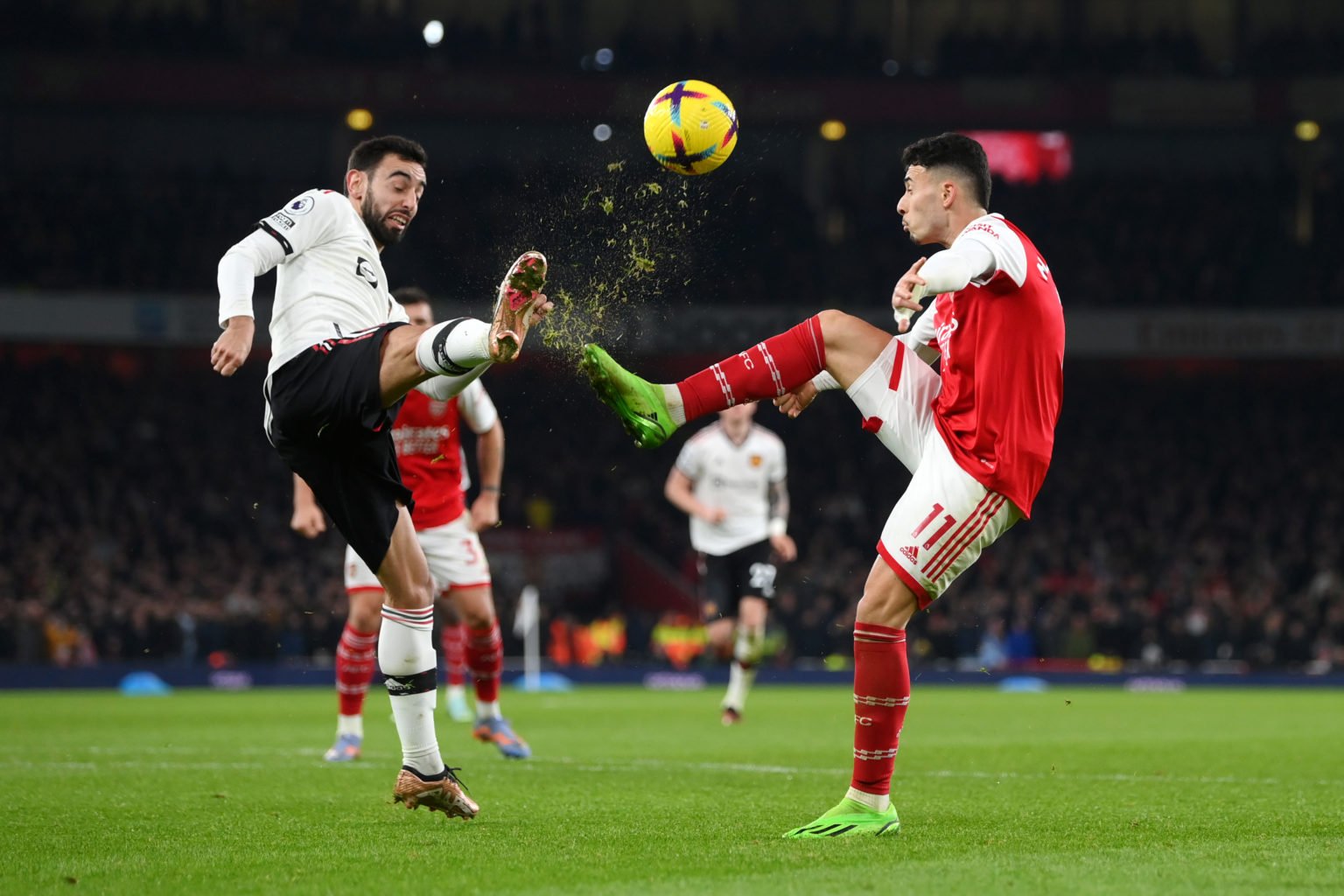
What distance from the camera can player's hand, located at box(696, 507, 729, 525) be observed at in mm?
13156

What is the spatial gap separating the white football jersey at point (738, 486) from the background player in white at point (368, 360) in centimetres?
684

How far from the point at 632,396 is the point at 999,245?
4.39ft

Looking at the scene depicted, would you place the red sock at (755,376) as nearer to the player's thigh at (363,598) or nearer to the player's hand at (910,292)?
the player's hand at (910,292)

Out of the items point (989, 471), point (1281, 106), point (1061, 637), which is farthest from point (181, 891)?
point (1281, 106)

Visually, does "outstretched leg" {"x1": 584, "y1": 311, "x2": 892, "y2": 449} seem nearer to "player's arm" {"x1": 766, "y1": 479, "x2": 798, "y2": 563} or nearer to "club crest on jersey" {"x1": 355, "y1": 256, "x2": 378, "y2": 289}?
"club crest on jersey" {"x1": 355, "y1": 256, "x2": 378, "y2": 289}

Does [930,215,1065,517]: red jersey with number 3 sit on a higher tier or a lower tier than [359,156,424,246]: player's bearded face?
lower

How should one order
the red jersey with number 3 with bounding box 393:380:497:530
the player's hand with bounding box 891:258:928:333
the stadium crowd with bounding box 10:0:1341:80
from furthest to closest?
the stadium crowd with bounding box 10:0:1341:80, the red jersey with number 3 with bounding box 393:380:497:530, the player's hand with bounding box 891:258:928:333

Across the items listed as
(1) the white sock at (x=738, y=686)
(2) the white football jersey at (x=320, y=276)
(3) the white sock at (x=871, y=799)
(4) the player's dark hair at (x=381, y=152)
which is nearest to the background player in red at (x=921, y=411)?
(3) the white sock at (x=871, y=799)

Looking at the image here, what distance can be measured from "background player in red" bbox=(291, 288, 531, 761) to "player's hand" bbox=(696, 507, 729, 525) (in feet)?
12.3

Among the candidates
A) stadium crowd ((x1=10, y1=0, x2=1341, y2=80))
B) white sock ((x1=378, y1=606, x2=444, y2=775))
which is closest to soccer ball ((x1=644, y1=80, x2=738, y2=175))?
white sock ((x1=378, y1=606, x2=444, y2=775))

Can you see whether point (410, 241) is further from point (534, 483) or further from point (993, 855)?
point (993, 855)

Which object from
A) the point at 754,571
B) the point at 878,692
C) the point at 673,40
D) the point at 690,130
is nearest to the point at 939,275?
the point at 878,692

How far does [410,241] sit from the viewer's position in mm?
27281

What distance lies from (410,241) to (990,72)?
1217 cm
